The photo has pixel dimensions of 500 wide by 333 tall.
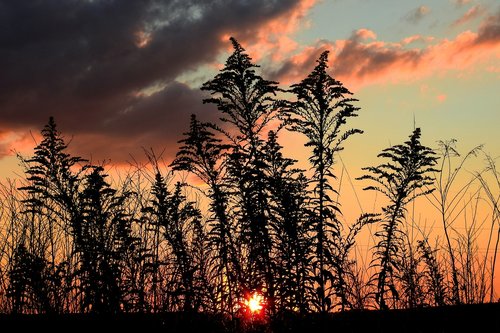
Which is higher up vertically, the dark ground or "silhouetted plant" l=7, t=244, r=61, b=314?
"silhouetted plant" l=7, t=244, r=61, b=314

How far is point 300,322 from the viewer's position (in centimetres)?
891

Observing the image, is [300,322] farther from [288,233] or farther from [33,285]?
[33,285]

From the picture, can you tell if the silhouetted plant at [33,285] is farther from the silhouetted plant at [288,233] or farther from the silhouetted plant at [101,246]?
the silhouetted plant at [288,233]

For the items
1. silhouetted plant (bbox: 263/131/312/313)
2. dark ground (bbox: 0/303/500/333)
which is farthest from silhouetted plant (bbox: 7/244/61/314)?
silhouetted plant (bbox: 263/131/312/313)

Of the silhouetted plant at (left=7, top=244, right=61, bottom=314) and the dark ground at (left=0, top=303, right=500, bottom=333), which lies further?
the silhouetted plant at (left=7, top=244, right=61, bottom=314)

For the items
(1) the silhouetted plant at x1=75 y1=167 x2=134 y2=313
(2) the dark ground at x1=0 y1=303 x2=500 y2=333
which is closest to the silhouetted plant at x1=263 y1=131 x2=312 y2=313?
(2) the dark ground at x1=0 y1=303 x2=500 y2=333

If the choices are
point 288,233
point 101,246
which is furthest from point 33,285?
A: point 288,233

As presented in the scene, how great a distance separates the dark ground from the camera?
9.04 m

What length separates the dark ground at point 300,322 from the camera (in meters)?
9.04

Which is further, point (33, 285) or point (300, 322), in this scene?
point (33, 285)

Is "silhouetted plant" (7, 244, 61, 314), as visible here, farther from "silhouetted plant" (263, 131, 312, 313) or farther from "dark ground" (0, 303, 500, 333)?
"silhouetted plant" (263, 131, 312, 313)

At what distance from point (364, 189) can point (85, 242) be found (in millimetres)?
6669

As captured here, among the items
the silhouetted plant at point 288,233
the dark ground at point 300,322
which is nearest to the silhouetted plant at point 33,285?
the dark ground at point 300,322

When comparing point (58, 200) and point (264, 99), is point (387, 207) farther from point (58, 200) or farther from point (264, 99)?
point (58, 200)
